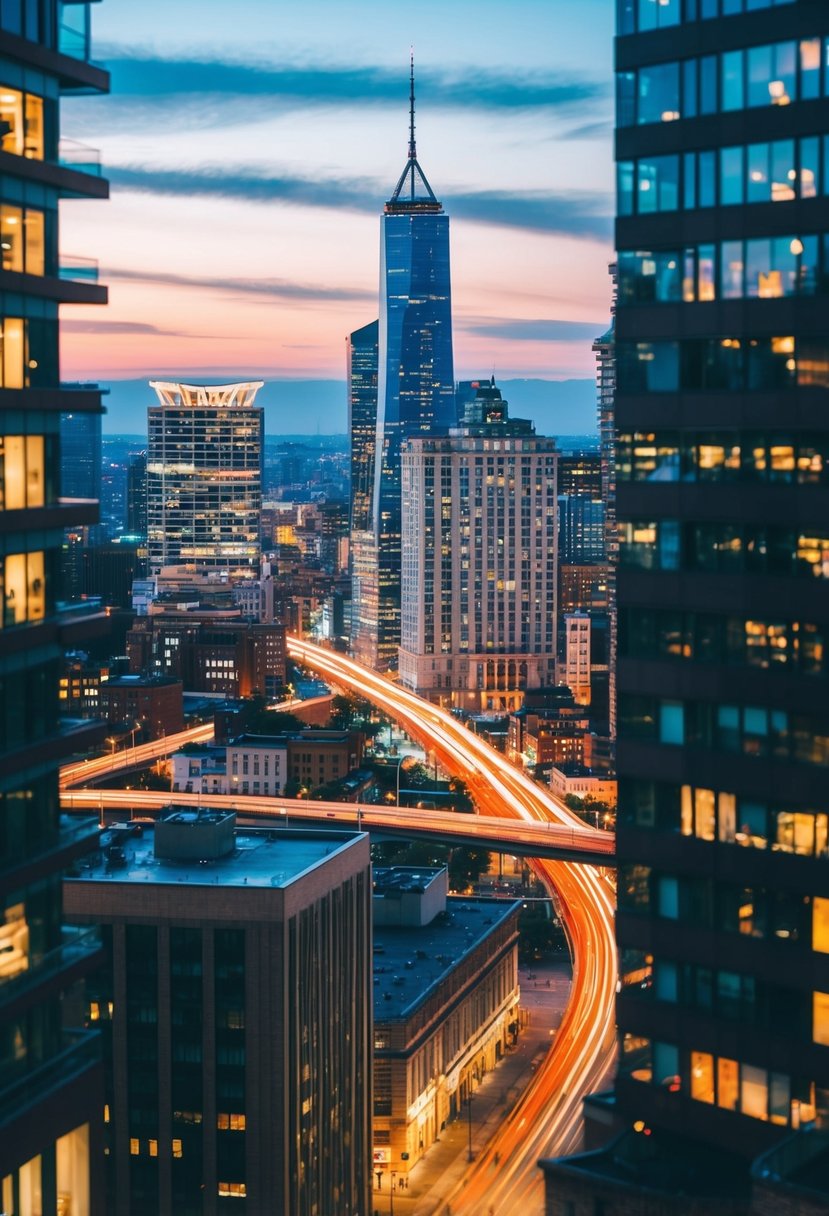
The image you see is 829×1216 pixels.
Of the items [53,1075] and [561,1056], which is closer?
[53,1075]

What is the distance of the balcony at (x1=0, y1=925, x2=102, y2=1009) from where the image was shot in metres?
36.4

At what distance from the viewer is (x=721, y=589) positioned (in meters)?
37.3

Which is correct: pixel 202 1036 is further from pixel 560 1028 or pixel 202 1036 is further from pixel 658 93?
pixel 658 93

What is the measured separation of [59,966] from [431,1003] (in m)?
70.4

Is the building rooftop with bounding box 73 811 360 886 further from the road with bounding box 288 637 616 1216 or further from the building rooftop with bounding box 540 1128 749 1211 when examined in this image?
the building rooftop with bounding box 540 1128 749 1211

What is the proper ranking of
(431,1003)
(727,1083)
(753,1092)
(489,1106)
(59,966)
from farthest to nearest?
(489,1106) → (431,1003) → (59,966) → (727,1083) → (753,1092)

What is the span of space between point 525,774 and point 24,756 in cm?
15582

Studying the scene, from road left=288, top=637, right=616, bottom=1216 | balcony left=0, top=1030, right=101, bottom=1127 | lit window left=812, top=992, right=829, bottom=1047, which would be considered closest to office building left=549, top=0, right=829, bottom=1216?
lit window left=812, top=992, right=829, bottom=1047

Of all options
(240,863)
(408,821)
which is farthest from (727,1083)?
(408,821)

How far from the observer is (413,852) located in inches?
6201

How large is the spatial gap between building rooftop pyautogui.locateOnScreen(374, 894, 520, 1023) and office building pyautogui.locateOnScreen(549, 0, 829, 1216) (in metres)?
65.8

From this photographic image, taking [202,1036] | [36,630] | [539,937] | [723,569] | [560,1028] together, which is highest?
[723,569]

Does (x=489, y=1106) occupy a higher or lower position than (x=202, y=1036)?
lower

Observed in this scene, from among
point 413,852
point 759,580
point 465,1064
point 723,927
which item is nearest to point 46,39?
point 759,580
